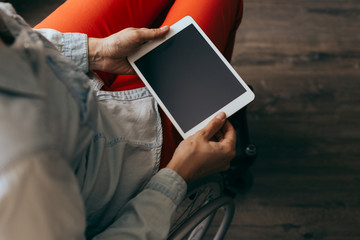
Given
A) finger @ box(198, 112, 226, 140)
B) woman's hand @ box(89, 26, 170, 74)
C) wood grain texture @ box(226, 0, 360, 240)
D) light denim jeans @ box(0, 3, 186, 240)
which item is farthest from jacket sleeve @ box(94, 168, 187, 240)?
wood grain texture @ box(226, 0, 360, 240)

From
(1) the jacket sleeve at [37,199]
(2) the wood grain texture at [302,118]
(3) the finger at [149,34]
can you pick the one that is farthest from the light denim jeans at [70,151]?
(2) the wood grain texture at [302,118]

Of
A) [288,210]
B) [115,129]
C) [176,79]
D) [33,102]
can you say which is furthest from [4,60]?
[288,210]

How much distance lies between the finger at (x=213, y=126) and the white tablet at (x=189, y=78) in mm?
24

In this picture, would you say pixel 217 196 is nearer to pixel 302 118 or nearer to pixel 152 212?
pixel 152 212

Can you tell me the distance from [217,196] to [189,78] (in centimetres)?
31

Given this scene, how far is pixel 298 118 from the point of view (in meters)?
1.19

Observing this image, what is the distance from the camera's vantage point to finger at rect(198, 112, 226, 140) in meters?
0.61

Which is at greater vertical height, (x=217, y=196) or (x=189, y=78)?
(x=189, y=78)

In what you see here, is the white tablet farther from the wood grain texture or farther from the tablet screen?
the wood grain texture

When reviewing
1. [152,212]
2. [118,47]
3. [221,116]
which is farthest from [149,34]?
[152,212]

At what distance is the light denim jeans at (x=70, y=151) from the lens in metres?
0.27

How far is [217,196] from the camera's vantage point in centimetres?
76

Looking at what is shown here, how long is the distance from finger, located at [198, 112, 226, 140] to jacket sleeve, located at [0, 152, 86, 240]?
333 millimetres

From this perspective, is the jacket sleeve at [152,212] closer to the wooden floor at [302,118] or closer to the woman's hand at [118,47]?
the woman's hand at [118,47]
